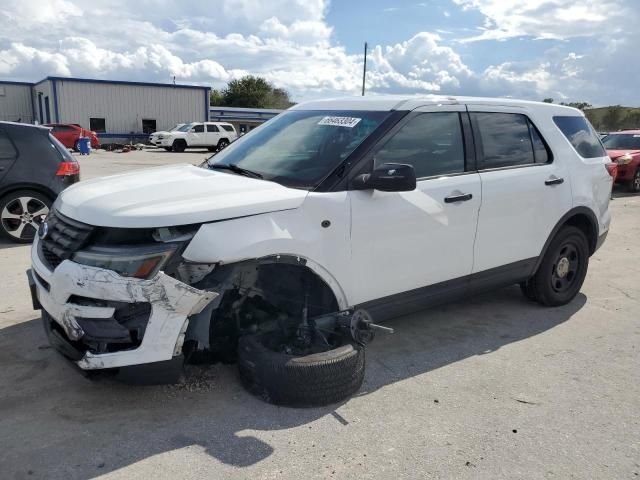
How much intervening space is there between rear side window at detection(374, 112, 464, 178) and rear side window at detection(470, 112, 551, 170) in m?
0.23

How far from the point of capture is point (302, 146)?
153 inches

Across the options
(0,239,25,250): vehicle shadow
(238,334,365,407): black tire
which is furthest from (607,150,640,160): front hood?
(0,239,25,250): vehicle shadow

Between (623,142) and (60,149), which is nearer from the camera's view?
(60,149)

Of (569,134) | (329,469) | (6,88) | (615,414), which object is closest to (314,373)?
(329,469)

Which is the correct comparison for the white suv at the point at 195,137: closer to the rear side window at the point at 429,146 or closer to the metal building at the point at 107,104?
the metal building at the point at 107,104

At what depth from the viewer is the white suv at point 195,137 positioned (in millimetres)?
33438

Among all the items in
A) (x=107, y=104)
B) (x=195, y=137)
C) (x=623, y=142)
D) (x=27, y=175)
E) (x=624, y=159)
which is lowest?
(x=195, y=137)

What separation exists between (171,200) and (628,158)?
1404 cm

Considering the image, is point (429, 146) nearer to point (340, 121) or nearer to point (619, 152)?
point (340, 121)

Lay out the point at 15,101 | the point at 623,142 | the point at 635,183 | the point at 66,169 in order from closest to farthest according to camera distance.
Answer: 1. the point at 66,169
2. the point at 635,183
3. the point at 623,142
4. the point at 15,101

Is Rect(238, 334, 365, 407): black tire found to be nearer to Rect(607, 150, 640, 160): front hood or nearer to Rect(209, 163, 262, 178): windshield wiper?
Rect(209, 163, 262, 178): windshield wiper

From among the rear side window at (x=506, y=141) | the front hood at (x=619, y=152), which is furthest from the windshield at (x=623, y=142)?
the rear side window at (x=506, y=141)

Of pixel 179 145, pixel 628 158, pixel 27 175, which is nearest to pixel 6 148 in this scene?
pixel 27 175

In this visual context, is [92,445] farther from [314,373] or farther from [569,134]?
[569,134]
